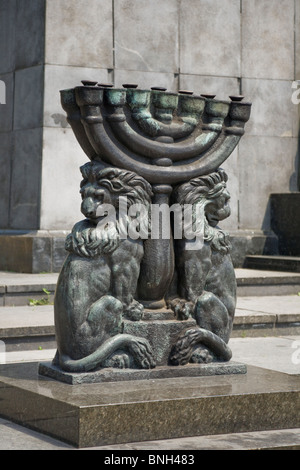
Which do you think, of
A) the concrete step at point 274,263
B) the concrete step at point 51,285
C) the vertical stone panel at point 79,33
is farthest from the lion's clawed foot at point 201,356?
the vertical stone panel at point 79,33

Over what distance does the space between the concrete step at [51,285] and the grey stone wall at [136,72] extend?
48.4 inches

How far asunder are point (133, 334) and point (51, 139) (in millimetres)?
6467

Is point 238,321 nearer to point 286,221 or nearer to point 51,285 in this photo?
point 51,285

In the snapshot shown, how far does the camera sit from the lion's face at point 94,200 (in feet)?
19.2

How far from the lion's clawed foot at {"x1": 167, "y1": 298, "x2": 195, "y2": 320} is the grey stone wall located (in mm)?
5994

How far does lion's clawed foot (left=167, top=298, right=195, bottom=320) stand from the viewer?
6059 mm

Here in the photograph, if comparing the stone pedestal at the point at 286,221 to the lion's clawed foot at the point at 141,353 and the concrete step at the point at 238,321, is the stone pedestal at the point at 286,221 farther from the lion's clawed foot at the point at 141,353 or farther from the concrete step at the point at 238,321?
the lion's clawed foot at the point at 141,353

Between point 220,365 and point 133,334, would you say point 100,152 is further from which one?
point 220,365

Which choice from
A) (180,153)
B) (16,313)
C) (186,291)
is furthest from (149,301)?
(16,313)

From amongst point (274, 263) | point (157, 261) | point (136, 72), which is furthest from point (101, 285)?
point (136, 72)

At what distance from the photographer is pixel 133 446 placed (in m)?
5.01

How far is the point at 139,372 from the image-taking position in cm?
577

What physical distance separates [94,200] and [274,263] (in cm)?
704

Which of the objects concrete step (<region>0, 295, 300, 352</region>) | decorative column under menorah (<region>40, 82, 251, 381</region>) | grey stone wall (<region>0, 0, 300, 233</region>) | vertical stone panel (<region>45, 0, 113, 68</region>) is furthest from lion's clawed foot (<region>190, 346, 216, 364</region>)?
vertical stone panel (<region>45, 0, 113, 68</region>)
